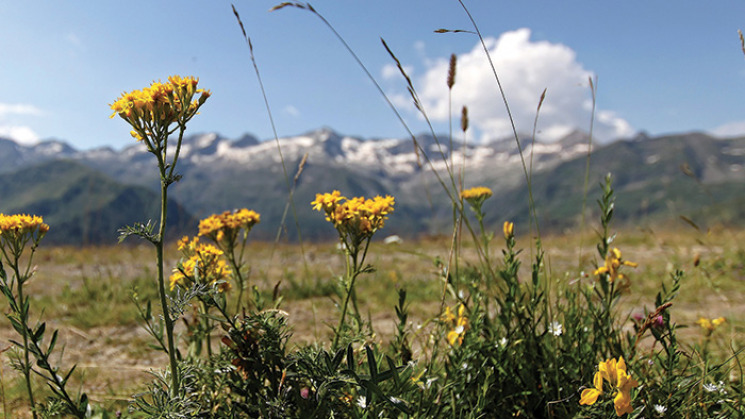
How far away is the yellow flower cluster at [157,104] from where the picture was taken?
1367 mm

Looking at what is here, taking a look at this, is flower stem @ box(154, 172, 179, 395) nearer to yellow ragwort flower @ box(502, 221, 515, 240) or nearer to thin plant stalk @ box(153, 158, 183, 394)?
thin plant stalk @ box(153, 158, 183, 394)

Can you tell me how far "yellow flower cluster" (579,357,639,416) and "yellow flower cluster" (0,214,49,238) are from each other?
202cm

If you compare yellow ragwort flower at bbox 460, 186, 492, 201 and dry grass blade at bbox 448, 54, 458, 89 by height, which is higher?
dry grass blade at bbox 448, 54, 458, 89

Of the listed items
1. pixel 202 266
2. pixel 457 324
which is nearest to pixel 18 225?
pixel 202 266

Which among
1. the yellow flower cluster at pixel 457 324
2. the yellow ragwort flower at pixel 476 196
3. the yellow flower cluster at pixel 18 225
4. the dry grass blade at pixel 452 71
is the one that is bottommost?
the yellow flower cluster at pixel 457 324

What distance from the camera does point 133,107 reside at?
4.50ft

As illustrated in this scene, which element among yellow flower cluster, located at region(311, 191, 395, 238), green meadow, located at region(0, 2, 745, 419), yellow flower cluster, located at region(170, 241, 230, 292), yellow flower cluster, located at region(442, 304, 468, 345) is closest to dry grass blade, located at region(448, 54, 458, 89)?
green meadow, located at region(0, 2, 745, 419)

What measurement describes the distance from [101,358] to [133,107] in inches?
113

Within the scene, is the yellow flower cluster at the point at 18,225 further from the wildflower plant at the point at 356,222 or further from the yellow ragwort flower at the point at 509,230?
the yellow ragwort flower at the point at 509,230

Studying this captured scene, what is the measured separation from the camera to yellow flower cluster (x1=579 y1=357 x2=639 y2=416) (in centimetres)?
126

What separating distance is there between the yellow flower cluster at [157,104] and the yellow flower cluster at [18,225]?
0.60m

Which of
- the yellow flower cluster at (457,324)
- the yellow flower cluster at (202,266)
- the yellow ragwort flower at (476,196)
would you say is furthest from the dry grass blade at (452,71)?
the yellow flower cluster at (202,266)

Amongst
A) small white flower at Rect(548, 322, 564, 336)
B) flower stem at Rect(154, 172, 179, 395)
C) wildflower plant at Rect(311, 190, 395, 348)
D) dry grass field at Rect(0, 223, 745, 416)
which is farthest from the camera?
dry grass field at Rect(0, 223, 745, 416)

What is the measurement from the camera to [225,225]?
2258 mm
